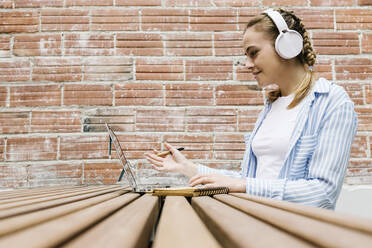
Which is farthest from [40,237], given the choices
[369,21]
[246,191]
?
[369,21]

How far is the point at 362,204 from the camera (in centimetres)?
210

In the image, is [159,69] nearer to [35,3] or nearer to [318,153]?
[35,3]

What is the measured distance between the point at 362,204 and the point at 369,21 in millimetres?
1364

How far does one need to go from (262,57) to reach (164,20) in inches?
39.0

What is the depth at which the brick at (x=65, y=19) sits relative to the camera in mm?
2197

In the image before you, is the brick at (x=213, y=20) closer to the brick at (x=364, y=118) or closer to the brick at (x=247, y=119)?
the brick at (x=247, y=119)

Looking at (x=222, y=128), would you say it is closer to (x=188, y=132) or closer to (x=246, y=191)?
(x=188, y=132)

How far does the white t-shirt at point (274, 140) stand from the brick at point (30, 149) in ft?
4.61

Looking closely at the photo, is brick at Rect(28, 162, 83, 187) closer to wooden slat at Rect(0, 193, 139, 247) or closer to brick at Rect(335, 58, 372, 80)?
wooden slat at Rect(0, 193, 139, 247)

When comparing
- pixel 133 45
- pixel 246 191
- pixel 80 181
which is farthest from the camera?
pixel 133 45

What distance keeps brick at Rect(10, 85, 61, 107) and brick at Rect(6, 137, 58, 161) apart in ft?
0.82

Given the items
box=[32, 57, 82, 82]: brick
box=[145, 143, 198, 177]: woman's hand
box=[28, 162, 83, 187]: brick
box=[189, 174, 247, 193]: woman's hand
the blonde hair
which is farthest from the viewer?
box=[32, 57, 82, 82]: brick

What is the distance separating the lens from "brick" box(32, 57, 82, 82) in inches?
85.1

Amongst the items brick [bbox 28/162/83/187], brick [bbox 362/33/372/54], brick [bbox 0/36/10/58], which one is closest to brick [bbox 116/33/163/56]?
brick [bbox 0/36/10/58]
